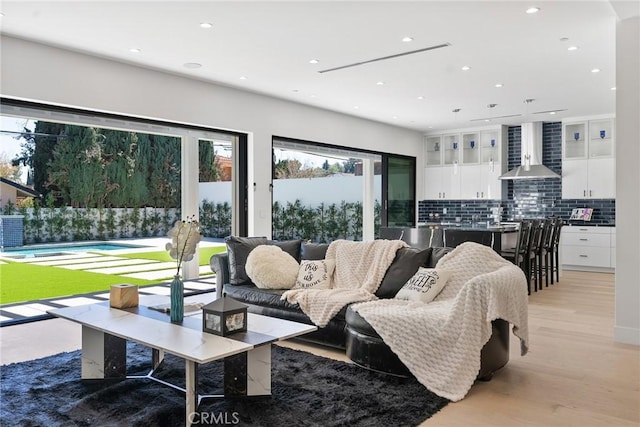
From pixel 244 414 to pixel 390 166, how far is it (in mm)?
8055

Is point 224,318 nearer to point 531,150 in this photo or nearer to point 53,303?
point 53,303

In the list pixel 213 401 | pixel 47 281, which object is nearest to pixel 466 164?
Answer: pixel 47 281

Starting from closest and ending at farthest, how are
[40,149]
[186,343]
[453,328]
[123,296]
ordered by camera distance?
[186,343] < [453,328] < [123,296] < [40,149]

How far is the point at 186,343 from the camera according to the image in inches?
106

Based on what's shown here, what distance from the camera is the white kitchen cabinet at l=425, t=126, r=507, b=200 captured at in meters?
10.1

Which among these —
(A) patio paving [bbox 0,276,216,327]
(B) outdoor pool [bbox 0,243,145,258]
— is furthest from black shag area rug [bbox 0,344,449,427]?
(B) outdoor pool [bbox 0,243,145,258]

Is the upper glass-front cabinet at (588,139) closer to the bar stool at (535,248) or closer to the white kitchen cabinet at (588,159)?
the white kitchen cabinet at (588,159)

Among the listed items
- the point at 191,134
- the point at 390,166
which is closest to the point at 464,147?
the point at 390,166

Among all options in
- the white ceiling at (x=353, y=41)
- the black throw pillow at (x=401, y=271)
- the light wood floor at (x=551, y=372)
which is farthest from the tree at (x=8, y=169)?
the black throw pillow at (x=401, y=271)

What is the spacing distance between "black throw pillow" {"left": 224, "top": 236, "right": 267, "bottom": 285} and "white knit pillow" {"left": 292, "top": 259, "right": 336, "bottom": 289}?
1.86 ft

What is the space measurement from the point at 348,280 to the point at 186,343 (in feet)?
6.95

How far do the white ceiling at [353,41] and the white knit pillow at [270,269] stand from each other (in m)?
2.07

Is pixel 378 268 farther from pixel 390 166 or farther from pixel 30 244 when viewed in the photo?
pixel 390 166
